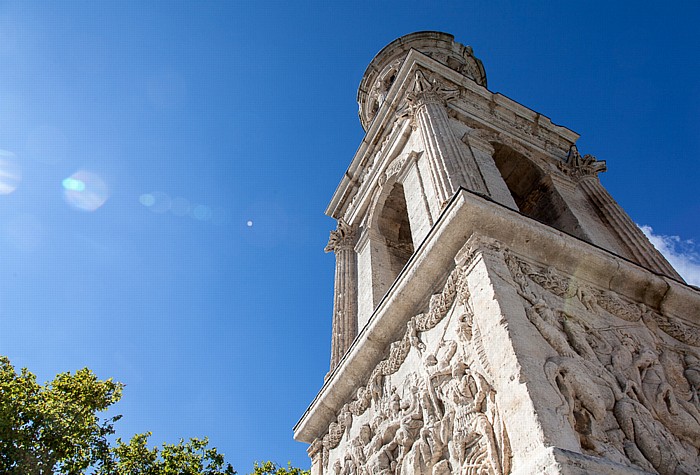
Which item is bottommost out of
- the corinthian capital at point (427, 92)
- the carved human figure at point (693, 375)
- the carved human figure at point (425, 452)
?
the carved human figure at point (425, 452)

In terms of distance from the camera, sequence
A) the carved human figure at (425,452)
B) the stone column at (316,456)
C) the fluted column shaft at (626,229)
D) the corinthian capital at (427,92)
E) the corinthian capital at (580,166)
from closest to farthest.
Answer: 1. the carved human figure at (425,452)
2. the stone column at (316,456)
3. the fluted column shaft at (626,229)
4. the corinthian capital at (427,92)
5. the corinthian capital at (580,166)

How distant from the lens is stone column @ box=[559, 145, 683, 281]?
8.22 meters

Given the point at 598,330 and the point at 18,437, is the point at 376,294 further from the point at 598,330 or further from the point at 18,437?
the point at 18,437

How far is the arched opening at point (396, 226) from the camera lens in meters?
10.2

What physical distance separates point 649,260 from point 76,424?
13.4 meters

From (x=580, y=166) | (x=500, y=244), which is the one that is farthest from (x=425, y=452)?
(x=580, y=166)

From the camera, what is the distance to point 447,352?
16.9ft

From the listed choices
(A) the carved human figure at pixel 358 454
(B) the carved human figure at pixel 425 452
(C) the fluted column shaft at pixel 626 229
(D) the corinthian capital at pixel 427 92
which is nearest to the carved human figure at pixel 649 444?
(B) the carved human figure at pixel 425 452

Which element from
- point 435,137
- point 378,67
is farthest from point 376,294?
point 378,67

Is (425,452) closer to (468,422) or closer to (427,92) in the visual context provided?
(468,422)

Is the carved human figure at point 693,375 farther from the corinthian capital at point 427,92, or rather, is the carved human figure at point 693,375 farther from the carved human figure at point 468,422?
the corinthian capital at point 427,92

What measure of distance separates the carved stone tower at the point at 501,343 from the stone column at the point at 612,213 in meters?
0.04

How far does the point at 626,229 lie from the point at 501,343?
19.0ft

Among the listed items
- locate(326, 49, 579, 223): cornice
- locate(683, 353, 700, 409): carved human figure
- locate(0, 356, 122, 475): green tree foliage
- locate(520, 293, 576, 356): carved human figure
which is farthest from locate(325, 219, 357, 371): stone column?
locate(0, 356, 122, 475): green tree foliage
